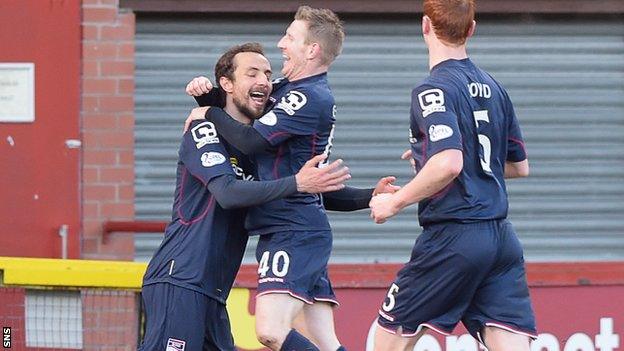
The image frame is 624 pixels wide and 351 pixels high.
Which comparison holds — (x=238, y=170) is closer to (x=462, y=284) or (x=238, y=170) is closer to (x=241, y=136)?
(x=241, y=136)

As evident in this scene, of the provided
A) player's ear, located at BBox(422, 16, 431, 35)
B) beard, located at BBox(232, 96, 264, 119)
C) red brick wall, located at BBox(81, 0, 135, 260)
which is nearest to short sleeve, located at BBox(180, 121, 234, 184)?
beard, located at BBox(232, 96, 264, 119)

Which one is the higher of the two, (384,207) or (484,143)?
(484,143)

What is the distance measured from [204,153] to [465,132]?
1168 mm

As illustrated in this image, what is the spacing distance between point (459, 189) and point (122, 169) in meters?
4.45

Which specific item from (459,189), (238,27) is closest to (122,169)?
(238,27)

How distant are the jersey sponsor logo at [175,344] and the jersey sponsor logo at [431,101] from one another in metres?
1.45

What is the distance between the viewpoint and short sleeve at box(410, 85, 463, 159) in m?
5.88

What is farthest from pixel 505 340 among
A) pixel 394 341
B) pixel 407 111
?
pixel 407 111

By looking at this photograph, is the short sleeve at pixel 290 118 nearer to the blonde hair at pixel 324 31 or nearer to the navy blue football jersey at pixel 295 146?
the navy blue football jersey at pixel 295 146

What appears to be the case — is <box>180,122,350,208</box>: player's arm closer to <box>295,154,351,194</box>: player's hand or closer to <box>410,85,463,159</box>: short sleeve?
<box>295,154,351,194</box>: player's hand

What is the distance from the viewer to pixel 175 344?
240 inches

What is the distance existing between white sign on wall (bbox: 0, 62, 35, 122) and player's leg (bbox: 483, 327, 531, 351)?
4.75 metres

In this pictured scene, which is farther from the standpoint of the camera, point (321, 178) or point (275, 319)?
point (275, 319)

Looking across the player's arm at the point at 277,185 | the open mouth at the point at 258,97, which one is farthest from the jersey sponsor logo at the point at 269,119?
the player's arm at the point at 277,185
